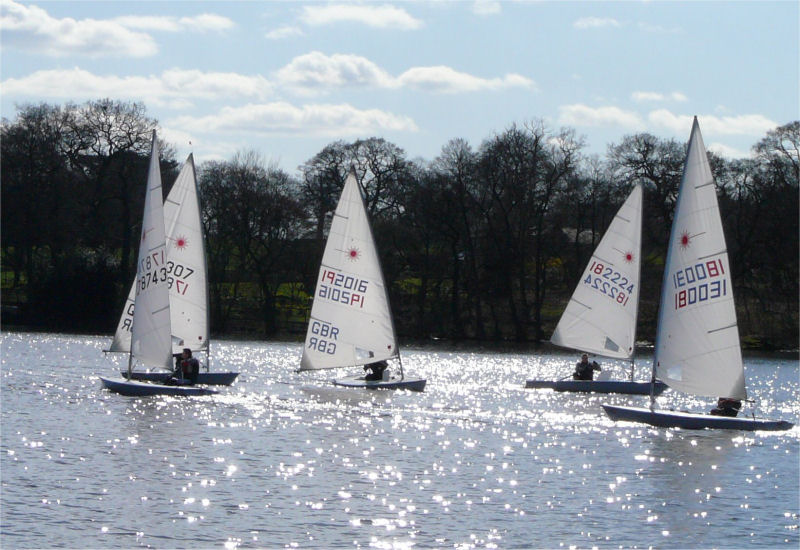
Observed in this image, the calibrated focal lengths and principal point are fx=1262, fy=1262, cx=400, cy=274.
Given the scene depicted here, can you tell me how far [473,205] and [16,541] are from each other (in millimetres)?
55233

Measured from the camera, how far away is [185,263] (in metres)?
36.2

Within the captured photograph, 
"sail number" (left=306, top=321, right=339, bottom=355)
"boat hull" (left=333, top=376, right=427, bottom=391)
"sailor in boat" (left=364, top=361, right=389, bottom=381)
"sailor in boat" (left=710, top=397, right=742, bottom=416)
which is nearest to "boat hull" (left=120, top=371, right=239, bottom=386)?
"sail number" (left=306, top=321, right=339, bottom=355)

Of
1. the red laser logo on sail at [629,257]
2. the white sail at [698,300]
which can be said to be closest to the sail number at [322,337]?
the red laser logo on sail at [629,257]

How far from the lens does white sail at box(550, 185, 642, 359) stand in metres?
37.8

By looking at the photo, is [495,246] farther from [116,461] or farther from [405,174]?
[116,461]

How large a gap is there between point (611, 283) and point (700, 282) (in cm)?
1097

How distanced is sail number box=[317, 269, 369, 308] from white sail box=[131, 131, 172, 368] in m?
5.34

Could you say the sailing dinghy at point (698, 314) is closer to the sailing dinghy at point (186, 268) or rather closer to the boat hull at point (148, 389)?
the boat hull at point (148, 389)

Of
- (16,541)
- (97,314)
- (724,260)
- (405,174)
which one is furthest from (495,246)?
(16,541)

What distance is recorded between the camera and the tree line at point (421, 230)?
65.1 m

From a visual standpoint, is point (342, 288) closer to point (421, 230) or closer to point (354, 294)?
point (354, 294)

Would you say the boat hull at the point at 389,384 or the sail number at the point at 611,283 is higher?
the sail number at the point at 611,283

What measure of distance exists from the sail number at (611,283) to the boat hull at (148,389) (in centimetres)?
1290

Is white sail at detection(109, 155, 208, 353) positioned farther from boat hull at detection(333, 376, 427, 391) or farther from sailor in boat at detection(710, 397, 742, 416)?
sailor in boat at detection(710, 397, 742, 416)
